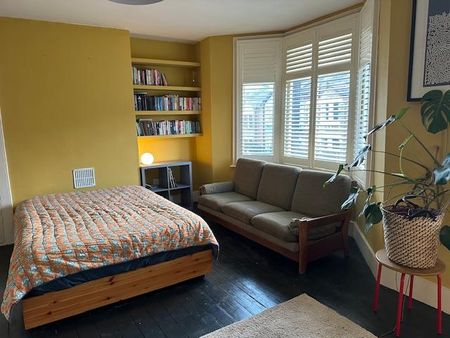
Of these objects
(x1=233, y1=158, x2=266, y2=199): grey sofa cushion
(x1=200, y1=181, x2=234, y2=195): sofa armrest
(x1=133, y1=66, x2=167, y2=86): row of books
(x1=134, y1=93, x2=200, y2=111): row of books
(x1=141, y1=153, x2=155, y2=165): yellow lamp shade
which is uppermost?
(x1=133, y1=66, x2=167, y2=86): row of books

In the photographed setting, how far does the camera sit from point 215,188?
4363 millimetres

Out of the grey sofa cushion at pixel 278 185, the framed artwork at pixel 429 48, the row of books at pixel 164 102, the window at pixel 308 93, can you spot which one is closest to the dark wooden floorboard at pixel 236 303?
the grey sofa cushion at pixel 278 185

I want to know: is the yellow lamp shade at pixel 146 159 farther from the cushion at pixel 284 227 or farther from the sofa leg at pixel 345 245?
the sofa leg at pixel 345 245

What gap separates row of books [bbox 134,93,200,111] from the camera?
4.55 meters

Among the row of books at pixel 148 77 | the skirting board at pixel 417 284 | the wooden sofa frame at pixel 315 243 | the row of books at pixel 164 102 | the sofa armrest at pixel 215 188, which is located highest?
the row of books at pixel 148 77

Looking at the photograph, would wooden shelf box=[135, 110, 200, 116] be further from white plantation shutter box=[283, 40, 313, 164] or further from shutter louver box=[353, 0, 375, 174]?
shutter louver box=[353, 0, 375, 174]

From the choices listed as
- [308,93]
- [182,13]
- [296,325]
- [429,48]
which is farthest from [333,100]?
[296,325]

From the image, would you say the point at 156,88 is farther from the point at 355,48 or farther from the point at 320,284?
the point at 320,284

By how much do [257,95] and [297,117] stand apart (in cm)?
71

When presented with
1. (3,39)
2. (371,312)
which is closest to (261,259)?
(371,312)

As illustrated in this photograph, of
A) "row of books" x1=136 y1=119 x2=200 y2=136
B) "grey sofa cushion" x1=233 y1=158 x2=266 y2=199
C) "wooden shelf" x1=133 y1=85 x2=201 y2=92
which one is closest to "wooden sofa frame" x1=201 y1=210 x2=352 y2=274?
"grey sofa cushion" x1=233 y1=158 x2=266 y2=199

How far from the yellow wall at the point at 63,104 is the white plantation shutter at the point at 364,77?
287 centimetres

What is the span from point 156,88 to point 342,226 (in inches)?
123

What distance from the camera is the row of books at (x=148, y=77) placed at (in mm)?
4488
